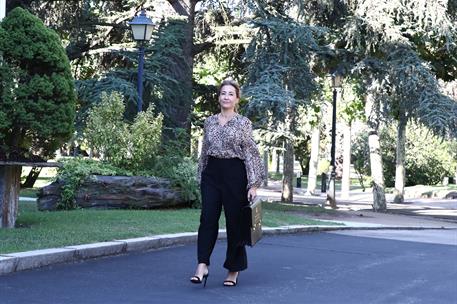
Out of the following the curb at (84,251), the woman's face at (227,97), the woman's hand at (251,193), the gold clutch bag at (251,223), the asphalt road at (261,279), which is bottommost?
the asphalt road at (261,279)

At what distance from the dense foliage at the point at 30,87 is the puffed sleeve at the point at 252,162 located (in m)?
3.50

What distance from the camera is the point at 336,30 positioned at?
78.2 feet

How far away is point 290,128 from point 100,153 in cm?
605

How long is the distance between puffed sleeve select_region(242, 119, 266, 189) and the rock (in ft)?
25.9

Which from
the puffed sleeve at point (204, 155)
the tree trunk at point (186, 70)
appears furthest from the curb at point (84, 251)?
the tree trunk at point (186, 70)

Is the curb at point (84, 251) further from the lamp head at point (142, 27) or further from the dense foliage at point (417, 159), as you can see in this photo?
the dense foliage at point (417, 159)

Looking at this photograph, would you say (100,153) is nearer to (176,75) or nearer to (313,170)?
(176,75)

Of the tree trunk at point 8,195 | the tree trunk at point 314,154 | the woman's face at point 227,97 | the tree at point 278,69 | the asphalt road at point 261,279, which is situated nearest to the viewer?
the asphalt road at point 261,279

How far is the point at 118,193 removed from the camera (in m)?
15.1

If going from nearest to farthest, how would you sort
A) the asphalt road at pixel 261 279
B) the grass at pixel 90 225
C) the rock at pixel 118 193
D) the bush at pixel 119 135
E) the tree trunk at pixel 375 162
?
the asphalt road at pixel 261 279 < the grass at pixel 90 225 < the rock at pixel 118 193 < the bush at pixel 119 135 < the tree trunk at pixel 375 162

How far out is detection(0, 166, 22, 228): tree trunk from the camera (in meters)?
10.2

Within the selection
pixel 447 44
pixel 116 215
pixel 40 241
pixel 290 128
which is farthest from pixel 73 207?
pixel 447 44

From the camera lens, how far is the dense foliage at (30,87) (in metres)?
9.70

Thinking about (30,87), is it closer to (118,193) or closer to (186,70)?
(118,193)
